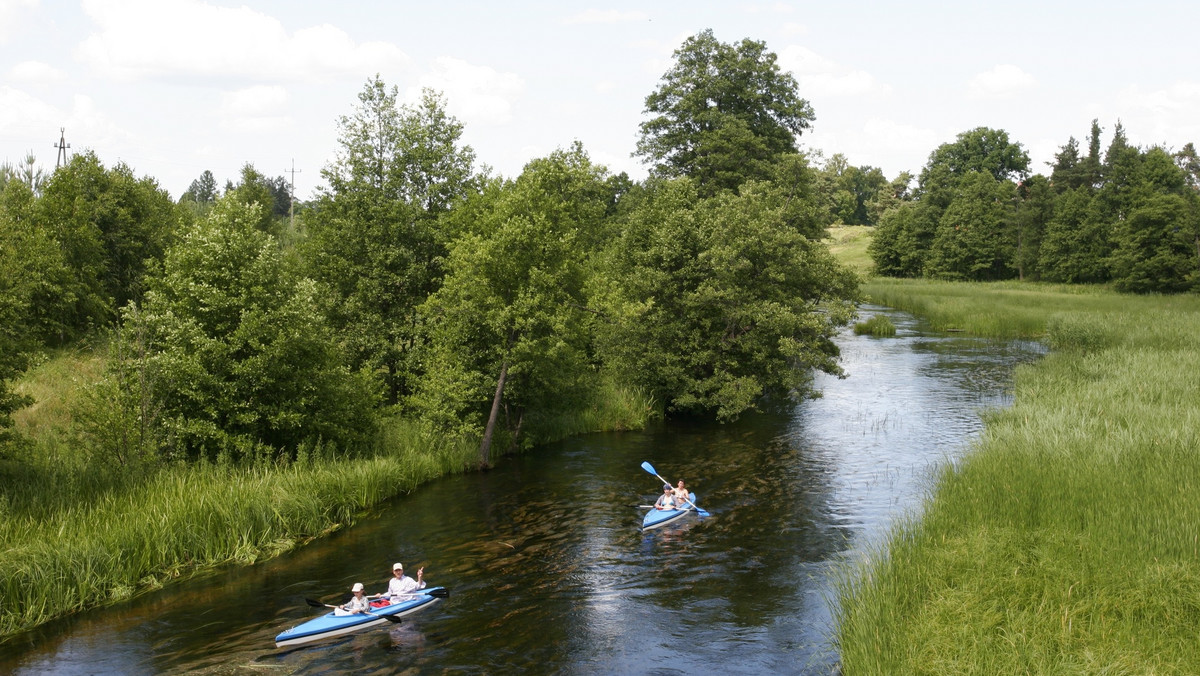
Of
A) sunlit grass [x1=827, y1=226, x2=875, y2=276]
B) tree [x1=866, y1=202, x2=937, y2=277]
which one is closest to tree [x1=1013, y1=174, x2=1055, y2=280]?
tree [x1=866, y1=202, x2=937, y2=277]

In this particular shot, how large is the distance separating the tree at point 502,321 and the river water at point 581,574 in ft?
8.82

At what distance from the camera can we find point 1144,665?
31.3 ft

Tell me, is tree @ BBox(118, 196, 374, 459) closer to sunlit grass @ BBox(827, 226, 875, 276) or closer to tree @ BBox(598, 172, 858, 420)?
tree @ BBox(598, 172, 858, 420)

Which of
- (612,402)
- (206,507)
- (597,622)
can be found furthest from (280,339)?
(612,402)

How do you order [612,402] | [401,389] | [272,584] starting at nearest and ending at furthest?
[272,584] < [401,389] < [612,402]

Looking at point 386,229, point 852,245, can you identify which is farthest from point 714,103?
point 852,245

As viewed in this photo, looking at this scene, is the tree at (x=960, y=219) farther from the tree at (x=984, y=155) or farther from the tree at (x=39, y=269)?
the tree at (x=39, y=269)

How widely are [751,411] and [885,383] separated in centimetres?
826

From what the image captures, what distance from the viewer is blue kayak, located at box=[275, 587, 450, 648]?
46.1 feet

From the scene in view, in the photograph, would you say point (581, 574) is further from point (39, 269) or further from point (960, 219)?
point (960, 219)

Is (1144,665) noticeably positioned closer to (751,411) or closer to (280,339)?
(280,339)

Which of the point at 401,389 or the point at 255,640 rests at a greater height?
the point at 401,389

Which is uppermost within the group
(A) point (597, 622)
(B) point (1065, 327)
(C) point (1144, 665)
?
(B) point (1065, 327)

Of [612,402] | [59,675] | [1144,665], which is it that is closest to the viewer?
[1144,665]
